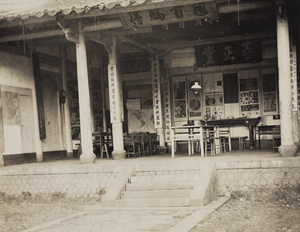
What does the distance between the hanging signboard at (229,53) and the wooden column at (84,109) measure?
4672 millimetres

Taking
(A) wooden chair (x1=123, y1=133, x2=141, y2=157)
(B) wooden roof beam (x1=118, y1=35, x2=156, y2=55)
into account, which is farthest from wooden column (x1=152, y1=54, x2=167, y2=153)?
(A) wooden chair (x1=123, y1=133, x2=141, y2=157)

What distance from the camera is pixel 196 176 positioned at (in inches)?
325

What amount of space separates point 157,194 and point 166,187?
330 mm

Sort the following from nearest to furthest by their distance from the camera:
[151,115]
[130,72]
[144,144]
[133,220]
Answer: [133,220]
[144,144]
[151,115]
[130,72]

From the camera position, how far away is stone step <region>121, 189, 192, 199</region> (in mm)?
7789

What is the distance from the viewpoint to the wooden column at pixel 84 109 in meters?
9.63

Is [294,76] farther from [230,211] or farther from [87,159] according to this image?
[87,159]

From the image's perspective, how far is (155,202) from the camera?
7.58m

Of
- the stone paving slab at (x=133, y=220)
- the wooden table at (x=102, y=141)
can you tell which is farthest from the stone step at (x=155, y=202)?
the wooden table at (x=102, y=141)

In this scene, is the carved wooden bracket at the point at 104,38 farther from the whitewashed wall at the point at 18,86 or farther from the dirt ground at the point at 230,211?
the dirt ground at the point at 230,211

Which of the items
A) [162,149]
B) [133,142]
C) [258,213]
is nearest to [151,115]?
[162,149]

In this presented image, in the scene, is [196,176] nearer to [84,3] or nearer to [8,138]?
[84,3]

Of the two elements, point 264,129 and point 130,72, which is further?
point 130,72

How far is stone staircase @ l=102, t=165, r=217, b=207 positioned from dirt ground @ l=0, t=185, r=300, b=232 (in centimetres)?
50
